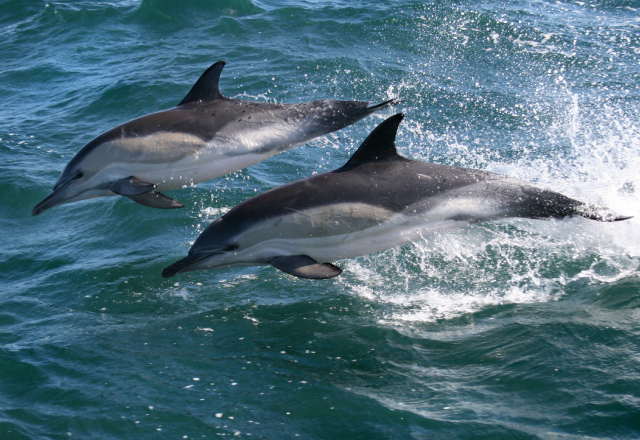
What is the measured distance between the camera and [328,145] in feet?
34.5

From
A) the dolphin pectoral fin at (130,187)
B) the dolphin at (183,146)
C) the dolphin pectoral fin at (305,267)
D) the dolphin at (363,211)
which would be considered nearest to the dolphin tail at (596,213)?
the dolphin at (363,211)

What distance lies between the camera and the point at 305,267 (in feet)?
17.9

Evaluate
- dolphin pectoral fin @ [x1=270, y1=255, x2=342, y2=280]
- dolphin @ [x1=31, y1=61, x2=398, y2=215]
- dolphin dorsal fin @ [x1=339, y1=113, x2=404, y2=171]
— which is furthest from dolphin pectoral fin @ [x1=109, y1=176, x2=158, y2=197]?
dolphin dorsal fin @ [x1=339, y1=113, x2=404, y2=171]

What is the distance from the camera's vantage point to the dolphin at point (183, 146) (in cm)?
660

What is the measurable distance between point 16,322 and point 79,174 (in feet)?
5.35

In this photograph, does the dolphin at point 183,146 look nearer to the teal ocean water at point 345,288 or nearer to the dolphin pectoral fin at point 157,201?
the dolphin pectoral fin at point 157,201

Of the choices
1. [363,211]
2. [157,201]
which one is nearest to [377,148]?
[363,211]

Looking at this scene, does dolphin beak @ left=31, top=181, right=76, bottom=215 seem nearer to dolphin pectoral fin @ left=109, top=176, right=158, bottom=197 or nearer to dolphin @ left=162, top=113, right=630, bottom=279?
dolphin pectoral fin @ left=109, top=176, right=158, bottom=197

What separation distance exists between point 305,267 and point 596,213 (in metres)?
2.77

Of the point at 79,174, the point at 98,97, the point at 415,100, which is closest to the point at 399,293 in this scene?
the point at 79,174

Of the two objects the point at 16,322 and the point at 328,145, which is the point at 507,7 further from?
the point at 16,322

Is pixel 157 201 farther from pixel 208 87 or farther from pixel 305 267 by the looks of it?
pixel 305 267

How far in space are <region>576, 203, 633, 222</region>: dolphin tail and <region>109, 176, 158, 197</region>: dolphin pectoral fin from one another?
422 cm

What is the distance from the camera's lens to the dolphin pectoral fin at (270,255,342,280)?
5328mm
